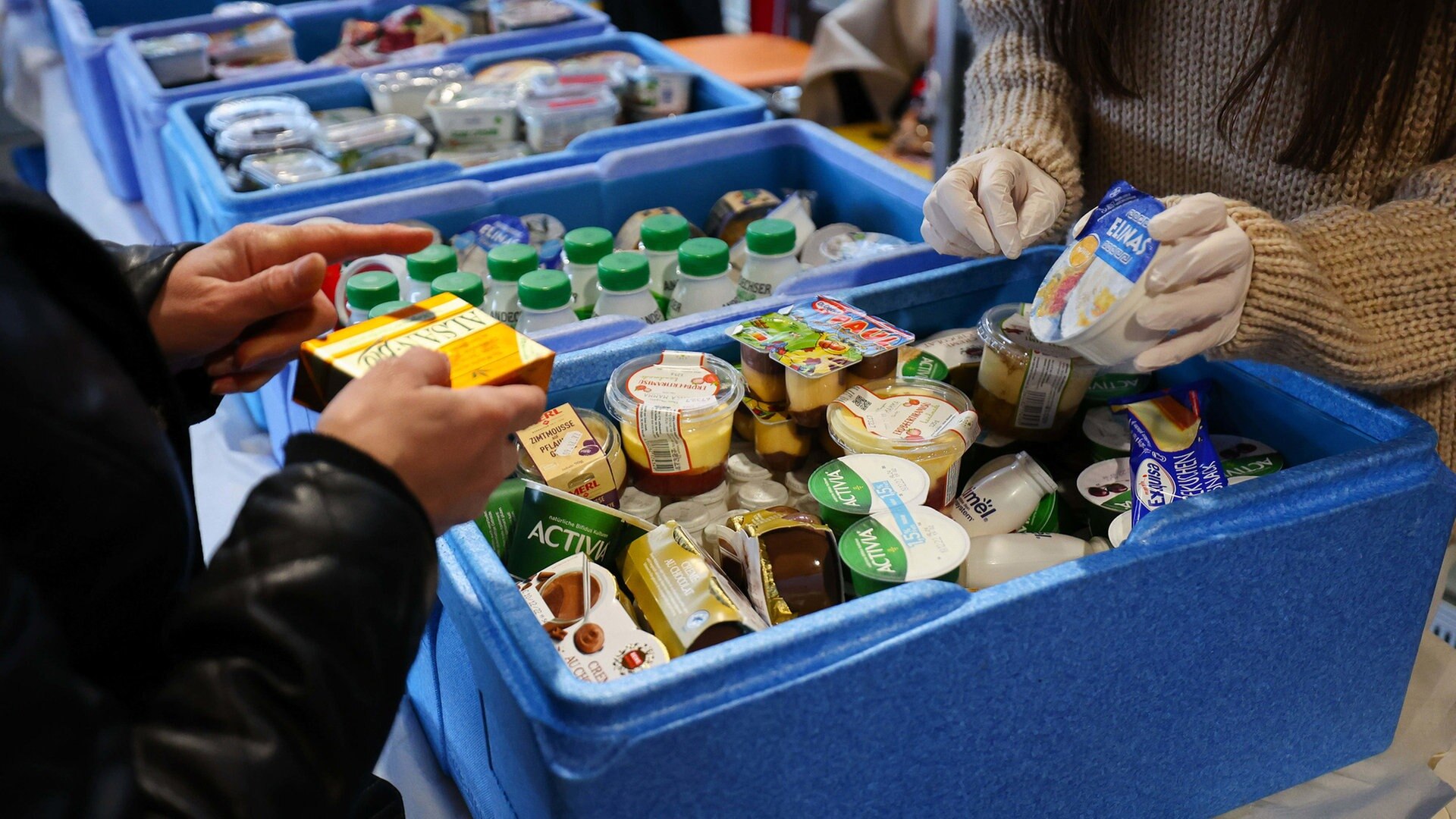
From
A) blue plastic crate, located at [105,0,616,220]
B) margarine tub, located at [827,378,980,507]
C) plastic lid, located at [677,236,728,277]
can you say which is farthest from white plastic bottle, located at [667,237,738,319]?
blue plastic crate, located at [105,0,616,220]

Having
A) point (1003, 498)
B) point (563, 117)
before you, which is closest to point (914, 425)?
point (1003, 498)

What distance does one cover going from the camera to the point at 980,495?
94cm

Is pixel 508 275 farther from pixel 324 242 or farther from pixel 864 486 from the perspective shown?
pixel 864 486

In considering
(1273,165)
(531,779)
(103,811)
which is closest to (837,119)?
(1273,165)

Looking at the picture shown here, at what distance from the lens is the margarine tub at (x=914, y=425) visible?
2.97 feet

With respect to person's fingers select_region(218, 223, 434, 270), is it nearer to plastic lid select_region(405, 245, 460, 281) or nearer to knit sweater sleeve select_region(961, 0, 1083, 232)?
plastic lid select_region(405, 245, 460, 281)

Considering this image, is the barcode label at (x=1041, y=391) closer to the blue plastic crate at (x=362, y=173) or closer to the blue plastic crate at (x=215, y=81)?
the blue plastic crate at (x=362, y=173)

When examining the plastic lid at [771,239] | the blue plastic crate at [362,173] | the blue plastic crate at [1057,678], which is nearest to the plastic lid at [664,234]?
the plastic lid at [771,239]

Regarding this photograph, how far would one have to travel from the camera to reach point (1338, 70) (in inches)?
34.3

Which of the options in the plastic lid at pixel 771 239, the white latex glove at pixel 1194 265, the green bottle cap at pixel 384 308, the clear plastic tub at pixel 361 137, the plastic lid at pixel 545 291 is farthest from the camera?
the clear plastic tub at pixel 361 137

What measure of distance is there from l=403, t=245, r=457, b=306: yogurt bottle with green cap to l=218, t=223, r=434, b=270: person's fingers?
0.39 meters

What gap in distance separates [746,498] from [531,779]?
34 cm

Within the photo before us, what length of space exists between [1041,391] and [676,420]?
0.36 meters

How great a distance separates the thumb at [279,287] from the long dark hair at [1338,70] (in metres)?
0.76
